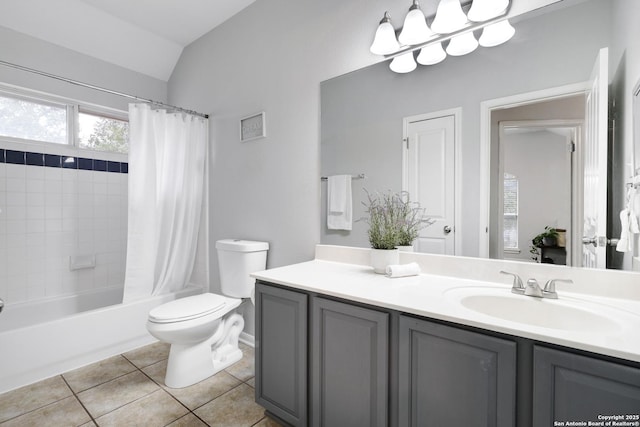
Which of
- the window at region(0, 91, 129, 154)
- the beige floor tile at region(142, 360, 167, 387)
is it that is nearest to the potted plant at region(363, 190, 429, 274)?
the beige floor tile at region(142, 360, 167, 387)

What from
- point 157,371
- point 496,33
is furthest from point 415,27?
point 157,371

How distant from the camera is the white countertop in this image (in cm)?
77

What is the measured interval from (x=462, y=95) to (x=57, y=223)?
3104 millimetres

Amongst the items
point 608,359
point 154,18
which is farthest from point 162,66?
point 608,359

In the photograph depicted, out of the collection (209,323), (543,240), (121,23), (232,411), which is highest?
(121,23)

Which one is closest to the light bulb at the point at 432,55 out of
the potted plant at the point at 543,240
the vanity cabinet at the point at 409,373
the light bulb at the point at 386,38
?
the light bulb at the point at 386,38

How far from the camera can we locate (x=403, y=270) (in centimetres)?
144

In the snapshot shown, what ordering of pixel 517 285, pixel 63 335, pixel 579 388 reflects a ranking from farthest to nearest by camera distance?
pixel 63 335
pixel 517 285
pixel 579 388

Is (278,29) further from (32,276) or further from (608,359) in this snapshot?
(32,276)

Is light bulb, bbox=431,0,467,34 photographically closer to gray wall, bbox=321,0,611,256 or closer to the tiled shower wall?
gray wall, bbox=321,0,611,256

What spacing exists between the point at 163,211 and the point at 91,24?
5.28ft

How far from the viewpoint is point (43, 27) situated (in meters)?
2.31

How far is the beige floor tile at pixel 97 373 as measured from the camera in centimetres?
185

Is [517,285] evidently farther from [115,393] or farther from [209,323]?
[115,393]
